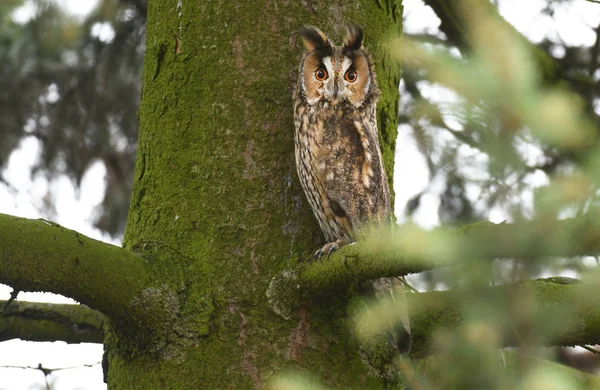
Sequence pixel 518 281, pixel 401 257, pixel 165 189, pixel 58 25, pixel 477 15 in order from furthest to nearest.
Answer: pixel 58 25 → pixel 165 189 → pixel 401 257 → pixel 477 15 → pixel 518 281

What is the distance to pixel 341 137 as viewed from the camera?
8.27 feet

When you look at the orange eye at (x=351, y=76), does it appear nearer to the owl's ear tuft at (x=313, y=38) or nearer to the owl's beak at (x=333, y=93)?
the owl's beak at (x=333, y=93)

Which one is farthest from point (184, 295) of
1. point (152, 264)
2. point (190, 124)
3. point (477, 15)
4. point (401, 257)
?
point (477, 15)

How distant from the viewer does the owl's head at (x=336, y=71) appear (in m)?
2.29

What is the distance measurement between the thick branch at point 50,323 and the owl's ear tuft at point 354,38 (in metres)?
1.23

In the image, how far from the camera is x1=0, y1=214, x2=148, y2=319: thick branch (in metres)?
1.69

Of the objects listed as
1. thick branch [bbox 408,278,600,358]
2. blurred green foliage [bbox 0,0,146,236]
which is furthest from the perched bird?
blurred green foliage [bbox 0,0,146,236]

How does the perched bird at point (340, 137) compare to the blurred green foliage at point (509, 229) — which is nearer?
the blurred green foliage at point (509, 229)

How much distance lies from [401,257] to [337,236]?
102cm

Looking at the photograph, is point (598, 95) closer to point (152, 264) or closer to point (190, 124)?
point (190, 124)

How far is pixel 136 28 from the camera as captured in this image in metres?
3.95

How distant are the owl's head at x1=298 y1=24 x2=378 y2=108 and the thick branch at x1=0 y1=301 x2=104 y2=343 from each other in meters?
1.05

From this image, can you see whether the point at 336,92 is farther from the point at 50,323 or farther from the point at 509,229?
the point at 509,229

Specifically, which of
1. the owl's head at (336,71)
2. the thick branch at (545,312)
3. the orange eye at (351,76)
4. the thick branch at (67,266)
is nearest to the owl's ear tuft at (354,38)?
the owl's head at (336,71)
